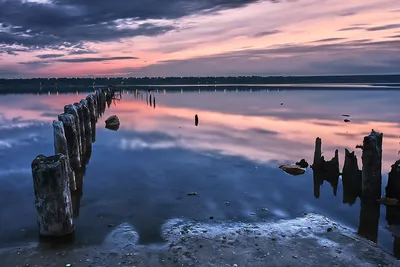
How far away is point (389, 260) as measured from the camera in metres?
7.87

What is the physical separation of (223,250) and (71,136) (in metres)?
8.65

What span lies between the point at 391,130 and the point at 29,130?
31.5 metres

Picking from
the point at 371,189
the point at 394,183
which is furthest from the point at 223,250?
the point at 394,183

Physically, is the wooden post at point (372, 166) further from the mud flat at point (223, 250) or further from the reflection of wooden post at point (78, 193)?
the reflection of wooden post at point (78, 193)

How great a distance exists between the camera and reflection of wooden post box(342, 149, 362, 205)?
13.4 metres

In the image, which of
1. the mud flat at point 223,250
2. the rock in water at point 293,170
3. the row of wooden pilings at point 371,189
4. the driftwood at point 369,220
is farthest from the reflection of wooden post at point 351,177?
the mud flat at point 223,250

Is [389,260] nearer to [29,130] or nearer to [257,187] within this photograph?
[257,187]

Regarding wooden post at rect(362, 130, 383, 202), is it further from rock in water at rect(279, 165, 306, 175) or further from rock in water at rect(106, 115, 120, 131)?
rock in water at rect(106, 115, 120, 131)

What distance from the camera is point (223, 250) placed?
8.05 m

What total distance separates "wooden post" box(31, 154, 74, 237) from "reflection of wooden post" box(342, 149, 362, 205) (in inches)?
401

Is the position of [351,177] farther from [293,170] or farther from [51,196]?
[51,196]

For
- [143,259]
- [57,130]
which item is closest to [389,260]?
[143,259]

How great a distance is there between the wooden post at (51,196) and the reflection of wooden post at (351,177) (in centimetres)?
1018

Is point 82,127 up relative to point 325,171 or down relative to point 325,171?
up
